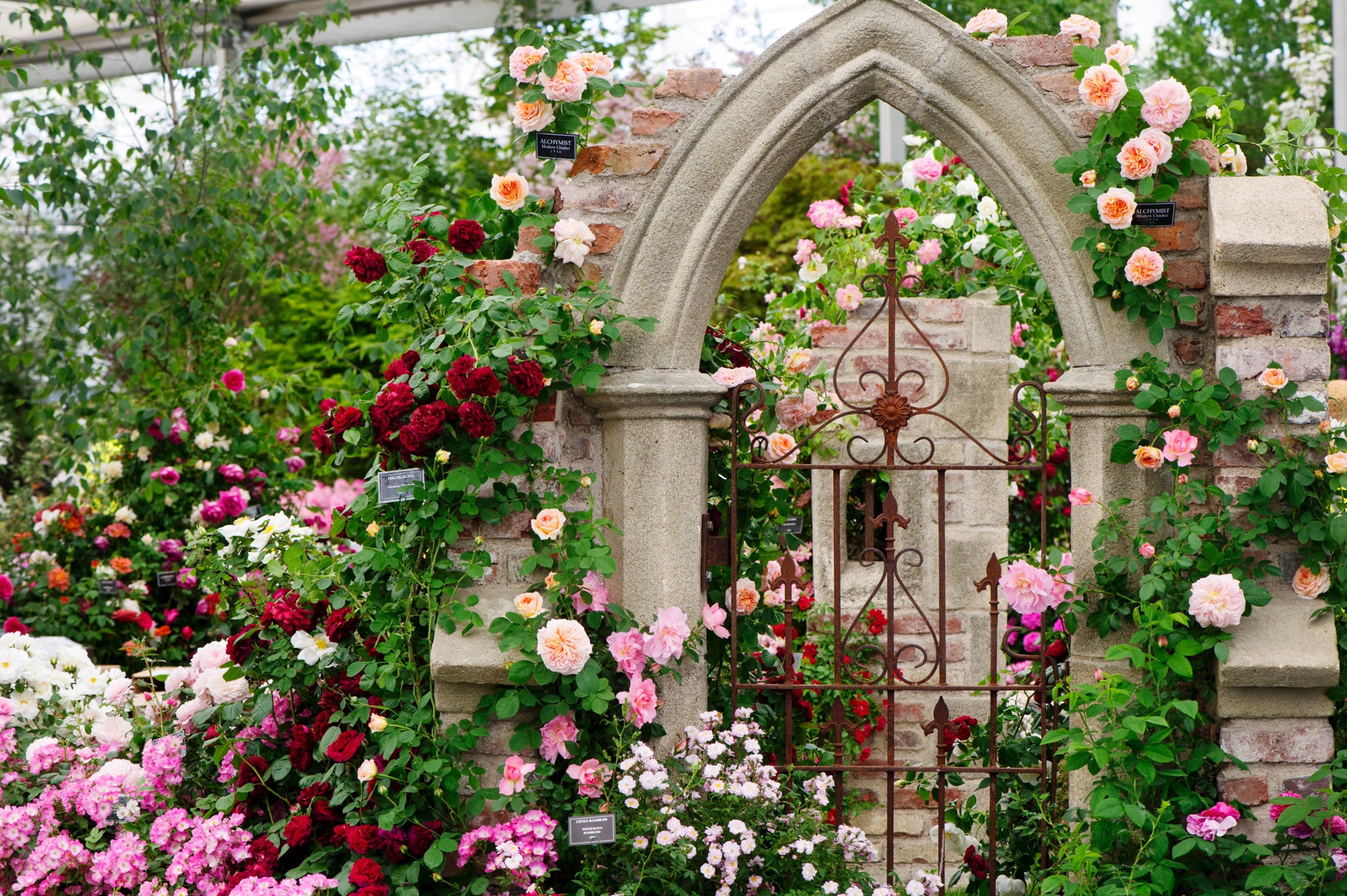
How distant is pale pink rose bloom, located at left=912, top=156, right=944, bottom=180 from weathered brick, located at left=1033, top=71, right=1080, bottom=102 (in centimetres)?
121

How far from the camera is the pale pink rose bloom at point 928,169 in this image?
4.02 m

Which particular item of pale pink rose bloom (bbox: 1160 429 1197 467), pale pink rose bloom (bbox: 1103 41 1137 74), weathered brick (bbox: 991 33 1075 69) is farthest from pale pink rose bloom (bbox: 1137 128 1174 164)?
pale pink rose bloom (bbox: 1160 429 1197 467)

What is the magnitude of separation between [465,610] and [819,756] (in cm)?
133

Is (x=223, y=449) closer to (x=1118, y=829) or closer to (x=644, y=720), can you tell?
(x=644, y=720)

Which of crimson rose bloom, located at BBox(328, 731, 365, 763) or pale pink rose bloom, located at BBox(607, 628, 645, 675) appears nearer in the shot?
crimson rose bloom, located at BBox(328, 731, 365, 763)

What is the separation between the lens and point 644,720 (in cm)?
273

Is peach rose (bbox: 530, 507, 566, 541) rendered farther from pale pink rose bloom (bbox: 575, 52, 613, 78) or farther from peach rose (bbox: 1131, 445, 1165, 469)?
peach rose (bbox: 1131, 445, 1165, 469)

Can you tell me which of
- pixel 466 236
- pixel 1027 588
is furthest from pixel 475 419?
pixel 1027 588

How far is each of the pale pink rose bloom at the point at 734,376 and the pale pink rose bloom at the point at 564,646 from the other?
831mm

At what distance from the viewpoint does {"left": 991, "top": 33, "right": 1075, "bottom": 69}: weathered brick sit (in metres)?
2.80

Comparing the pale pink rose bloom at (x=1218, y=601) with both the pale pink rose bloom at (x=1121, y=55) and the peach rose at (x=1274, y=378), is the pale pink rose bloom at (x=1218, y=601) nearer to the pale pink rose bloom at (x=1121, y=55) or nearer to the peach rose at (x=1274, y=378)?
the peach rose at (x=1274, y=378)

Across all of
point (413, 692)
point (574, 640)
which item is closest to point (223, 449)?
point (413, 692)

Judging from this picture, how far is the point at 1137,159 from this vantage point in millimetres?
2648

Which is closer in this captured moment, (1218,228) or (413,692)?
(1218,228)
